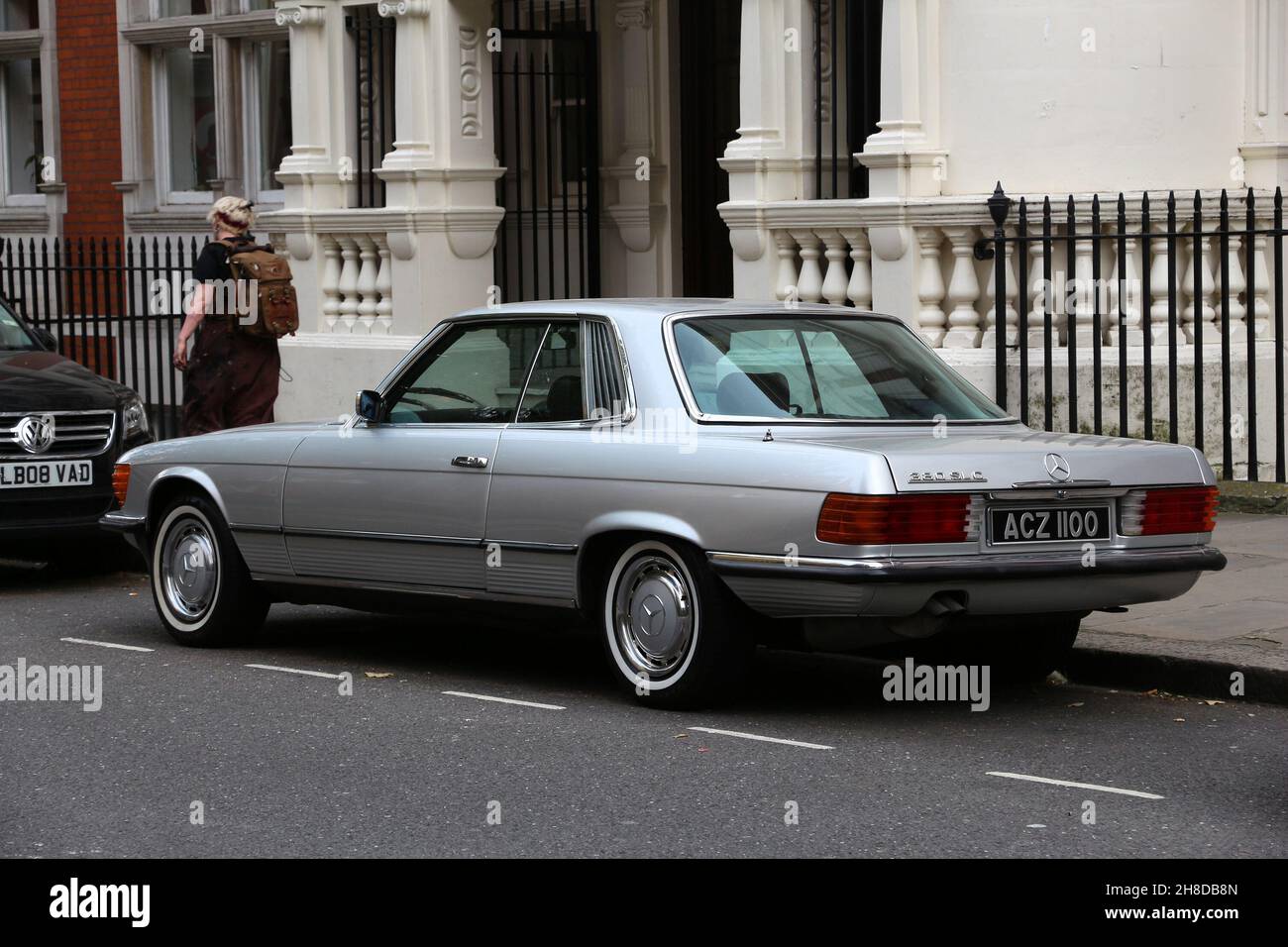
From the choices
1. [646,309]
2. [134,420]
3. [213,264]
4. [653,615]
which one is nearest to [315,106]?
[213,264]

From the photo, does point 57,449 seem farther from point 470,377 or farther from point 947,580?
point 947,580

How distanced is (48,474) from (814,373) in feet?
16.5

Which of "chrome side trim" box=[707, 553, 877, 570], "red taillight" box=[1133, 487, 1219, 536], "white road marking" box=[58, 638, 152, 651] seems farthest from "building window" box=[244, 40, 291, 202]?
"red taillight" box=[1133, 487, 1219, 536]

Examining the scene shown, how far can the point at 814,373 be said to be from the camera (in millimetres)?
8195

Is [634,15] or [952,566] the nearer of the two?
[952,566]

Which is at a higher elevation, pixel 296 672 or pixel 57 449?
pixel 57 449

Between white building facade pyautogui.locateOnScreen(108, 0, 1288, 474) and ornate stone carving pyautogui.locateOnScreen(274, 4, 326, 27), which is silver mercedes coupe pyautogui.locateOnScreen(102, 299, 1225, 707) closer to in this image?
white building facade pyautogui.locateOnScreen(108, 0, 1288, 474)

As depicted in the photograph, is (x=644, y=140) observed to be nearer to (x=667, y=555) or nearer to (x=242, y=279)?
(x=242, y=279)

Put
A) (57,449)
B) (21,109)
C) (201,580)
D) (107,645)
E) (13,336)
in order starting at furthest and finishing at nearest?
(21,109)
(13,336)
(57,449)
(107,645)
(201,580)

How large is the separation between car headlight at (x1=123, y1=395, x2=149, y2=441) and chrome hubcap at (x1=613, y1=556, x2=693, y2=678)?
4923 millimetres

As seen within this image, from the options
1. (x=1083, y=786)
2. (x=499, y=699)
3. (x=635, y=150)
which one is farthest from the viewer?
(x=635, y=150)

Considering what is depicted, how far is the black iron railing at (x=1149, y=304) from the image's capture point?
496 inches

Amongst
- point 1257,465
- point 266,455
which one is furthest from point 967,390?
point 1257,465
